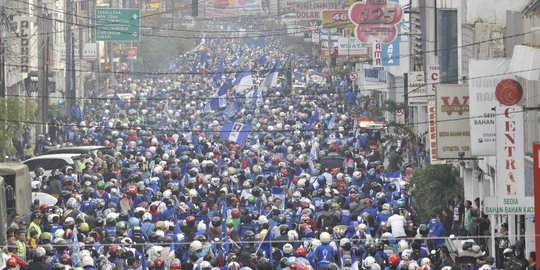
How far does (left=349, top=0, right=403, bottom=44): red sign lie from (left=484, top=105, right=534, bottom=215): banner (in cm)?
2171

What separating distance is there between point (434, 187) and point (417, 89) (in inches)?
429

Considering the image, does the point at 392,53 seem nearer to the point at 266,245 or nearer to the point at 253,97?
the point at 253,97

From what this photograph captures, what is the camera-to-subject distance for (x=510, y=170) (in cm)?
2542

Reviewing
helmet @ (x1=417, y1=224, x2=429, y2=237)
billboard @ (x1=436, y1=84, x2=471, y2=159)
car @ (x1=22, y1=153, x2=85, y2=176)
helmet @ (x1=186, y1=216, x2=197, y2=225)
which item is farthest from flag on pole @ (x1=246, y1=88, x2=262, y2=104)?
helmet @ (x1=417, y1=224, x2=429, y2=237)

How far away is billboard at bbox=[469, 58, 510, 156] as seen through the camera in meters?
28.2

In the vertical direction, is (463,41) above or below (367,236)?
above

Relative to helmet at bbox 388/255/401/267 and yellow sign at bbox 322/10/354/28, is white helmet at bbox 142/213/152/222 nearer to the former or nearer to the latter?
helmet at bbox 388/255/401/267

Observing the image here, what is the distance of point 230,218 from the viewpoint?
100 ft

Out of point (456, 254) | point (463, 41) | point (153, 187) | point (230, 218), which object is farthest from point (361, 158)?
point (456, 254)

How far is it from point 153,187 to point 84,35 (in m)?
46.4

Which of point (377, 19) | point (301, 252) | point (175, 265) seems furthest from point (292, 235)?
point (377, 19)

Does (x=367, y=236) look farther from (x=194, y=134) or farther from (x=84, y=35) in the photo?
(x=84, y=35)

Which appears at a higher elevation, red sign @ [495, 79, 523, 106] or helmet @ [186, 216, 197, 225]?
red sign @ [495, 79, 523, 106]

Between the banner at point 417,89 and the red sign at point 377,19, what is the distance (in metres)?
2.18
